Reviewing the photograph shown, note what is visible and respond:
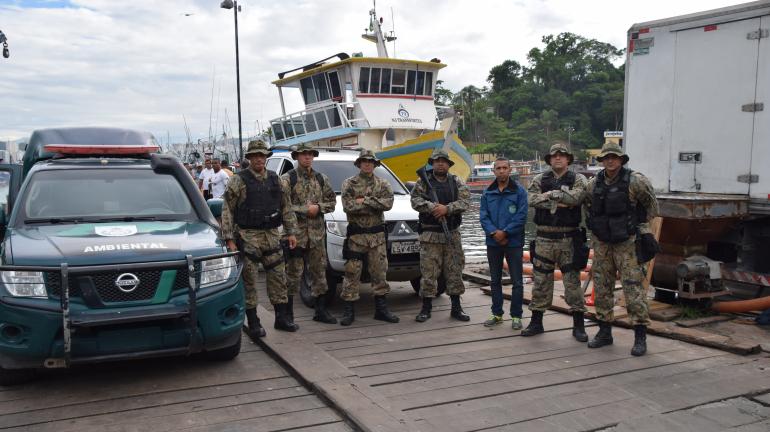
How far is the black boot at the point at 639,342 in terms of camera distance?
5.30 metres

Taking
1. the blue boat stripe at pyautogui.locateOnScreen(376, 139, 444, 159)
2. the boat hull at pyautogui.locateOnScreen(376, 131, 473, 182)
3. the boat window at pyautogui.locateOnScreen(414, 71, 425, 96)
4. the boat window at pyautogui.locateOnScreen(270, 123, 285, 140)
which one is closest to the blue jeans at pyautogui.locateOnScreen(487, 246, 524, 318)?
the boat hull at pyautogui.locateOnScreen(376, 131, 473, 182)

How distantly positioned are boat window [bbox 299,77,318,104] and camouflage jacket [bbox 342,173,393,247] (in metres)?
16.5

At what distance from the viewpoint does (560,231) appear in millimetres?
5793

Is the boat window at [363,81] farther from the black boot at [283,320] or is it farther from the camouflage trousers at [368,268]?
the black boot at [283,320]

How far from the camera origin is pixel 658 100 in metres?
7.11

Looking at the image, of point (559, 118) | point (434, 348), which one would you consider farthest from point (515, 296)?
point (559, 118)

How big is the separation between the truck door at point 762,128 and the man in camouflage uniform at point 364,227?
3.79 metres

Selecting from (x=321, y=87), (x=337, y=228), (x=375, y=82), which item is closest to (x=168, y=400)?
(x=337, y=228)

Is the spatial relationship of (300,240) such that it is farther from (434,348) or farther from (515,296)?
(515,296)

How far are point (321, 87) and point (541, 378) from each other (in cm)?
1849

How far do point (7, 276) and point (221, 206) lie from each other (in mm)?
2006

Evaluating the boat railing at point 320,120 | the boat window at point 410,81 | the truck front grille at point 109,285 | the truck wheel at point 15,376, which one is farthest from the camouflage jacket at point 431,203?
the boat window at point 410,81

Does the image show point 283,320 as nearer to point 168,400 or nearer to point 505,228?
point 168,400

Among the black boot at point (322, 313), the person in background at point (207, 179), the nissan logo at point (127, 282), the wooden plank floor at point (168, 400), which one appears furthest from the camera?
the person in background at point (207, 179)
